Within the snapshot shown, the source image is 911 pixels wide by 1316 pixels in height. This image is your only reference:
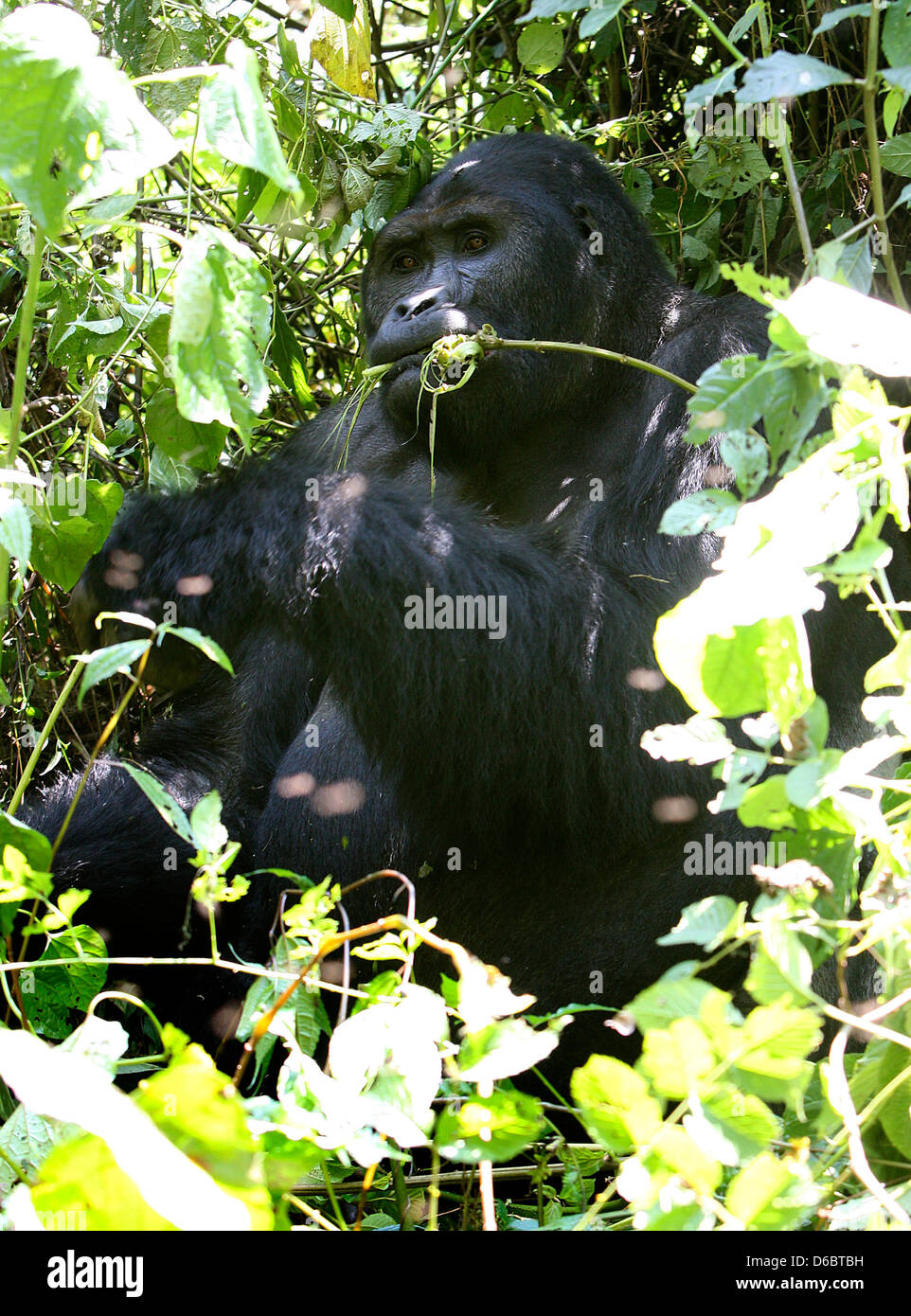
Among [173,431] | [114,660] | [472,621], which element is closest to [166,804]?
[114,660]

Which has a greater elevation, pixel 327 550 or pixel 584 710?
pixel 327 550

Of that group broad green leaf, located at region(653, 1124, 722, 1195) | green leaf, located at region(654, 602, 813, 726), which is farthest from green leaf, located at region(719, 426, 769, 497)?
broad green leaf, located at region(653, 1124, 722, 1195)

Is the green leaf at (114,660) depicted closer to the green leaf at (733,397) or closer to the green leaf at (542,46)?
the green leaf at (733,397)

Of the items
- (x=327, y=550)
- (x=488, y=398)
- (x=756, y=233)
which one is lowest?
(x=327, y=550)

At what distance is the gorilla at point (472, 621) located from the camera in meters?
2.52

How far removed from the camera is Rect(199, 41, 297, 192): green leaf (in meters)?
1.48

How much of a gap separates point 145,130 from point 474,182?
1.96 metres

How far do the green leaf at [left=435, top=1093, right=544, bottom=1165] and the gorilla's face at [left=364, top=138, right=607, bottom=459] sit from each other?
75.5 inches

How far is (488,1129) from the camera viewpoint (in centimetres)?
135

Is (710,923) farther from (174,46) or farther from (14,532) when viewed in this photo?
(174,46)

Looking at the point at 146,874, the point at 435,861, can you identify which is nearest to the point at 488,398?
the point at 435,861

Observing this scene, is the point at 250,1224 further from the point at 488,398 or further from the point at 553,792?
the point at 488,398

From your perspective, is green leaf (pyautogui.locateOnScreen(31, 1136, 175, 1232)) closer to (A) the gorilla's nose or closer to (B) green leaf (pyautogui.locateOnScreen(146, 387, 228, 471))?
(B) green leaf (pyautogui.locateOnScreen(146, 387, 228, 471))
